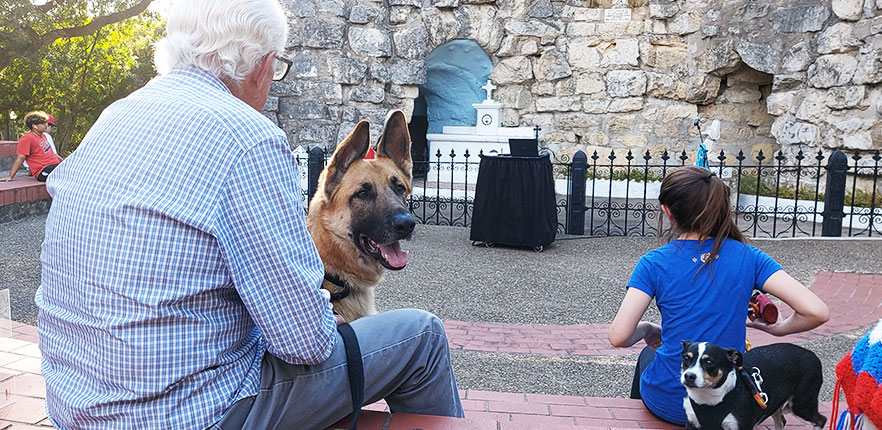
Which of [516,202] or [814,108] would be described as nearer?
[516,202]

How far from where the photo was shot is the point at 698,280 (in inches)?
97.5

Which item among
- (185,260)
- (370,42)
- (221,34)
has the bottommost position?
(185,260)

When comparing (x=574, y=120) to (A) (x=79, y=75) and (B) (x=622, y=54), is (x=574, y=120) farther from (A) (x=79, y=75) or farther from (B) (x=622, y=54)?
(A) (x=79, y=75)

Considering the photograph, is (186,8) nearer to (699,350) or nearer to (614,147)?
(699,350)

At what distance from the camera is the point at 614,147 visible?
45.0 feet

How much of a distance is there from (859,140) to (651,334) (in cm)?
964

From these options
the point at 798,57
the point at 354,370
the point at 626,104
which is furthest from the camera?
the point at 626,104

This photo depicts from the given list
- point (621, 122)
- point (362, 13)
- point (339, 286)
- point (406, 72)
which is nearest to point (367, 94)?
point (406, 72)

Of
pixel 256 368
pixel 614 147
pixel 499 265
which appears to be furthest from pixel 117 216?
pixel 614 147

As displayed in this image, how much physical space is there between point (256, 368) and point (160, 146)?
2.10 feet

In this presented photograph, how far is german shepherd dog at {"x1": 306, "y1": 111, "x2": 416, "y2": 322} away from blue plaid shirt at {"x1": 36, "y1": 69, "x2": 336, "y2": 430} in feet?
3.52

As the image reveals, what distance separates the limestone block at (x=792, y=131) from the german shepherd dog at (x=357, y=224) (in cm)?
1063

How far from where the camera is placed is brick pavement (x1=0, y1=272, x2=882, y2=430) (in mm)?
2363

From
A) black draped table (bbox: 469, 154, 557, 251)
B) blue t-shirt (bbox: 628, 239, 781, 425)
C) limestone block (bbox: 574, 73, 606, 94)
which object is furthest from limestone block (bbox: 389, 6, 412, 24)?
blue t-shirt (bbox: 628, 239, 781, 425)
